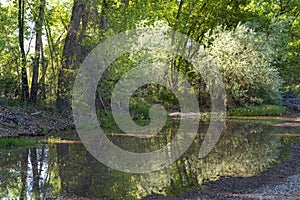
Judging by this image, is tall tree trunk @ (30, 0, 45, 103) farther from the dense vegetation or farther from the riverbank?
the riverbank

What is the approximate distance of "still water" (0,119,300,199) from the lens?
23.1 ft

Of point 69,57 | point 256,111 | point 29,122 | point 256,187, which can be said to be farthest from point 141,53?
point 256,187

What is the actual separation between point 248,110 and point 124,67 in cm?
1279

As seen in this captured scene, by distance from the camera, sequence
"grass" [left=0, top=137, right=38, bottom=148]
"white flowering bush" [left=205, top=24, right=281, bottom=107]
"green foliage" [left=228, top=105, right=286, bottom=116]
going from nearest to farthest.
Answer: "grass" [left=0, top=137, right=38, bottom=148] → "white flowering bush" [left=205, top=24, right=281, bottom=107] → "green foliage" [left=228, top=105, right=286, bottom=116]

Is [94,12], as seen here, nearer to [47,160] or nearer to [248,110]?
[47,160]

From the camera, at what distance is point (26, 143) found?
11.5 meters

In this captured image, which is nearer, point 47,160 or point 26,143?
point 47,160

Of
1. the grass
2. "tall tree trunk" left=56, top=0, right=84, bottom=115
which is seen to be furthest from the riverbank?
"tall tree trunk" left=56, top=0, right=84, bottom=115

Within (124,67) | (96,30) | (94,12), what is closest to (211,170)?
(124,67)

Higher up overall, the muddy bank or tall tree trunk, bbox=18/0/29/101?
tall tree trunk, bbox=18/0/29/101

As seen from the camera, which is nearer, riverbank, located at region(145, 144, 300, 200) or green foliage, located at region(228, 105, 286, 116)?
riverbank, located at region(145, 144, 300, 200)

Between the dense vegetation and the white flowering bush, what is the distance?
0.07m

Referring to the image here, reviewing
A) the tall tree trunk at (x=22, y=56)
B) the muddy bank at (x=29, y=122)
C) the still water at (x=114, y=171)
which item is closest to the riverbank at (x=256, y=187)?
the still water at (x=114, y=171)

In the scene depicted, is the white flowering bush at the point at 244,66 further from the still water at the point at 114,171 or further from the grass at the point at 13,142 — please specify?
the grass at the point at 13,142
